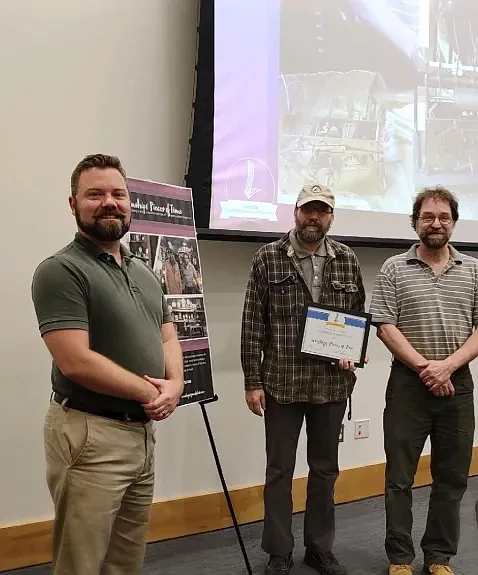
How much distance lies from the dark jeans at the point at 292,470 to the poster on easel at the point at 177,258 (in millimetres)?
336

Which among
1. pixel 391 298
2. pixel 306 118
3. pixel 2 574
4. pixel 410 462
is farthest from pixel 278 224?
pixel 2 574

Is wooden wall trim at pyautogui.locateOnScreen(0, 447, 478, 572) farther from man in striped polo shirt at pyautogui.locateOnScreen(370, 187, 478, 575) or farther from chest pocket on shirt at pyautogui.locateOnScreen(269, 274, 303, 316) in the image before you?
chest pocket on shirt at pyautogui.locateOnScreen(269, 274, 303, 316)

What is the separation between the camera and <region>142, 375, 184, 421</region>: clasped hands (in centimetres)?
172

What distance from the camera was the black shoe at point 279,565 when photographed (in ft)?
8.07

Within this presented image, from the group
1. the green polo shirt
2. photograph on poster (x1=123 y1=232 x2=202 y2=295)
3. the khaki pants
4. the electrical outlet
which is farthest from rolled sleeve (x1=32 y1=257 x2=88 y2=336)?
the electrical outlet

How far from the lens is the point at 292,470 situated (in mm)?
2508

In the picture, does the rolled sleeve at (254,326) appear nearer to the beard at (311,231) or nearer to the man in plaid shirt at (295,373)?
the man in plaid shirt at (295,373)

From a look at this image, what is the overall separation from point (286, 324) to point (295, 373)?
0.20 meters

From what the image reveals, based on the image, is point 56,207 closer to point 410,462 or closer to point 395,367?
point 395,367

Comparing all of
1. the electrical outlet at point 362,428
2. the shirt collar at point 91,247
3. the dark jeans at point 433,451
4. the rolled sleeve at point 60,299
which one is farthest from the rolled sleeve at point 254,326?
the electrical outlet at point 362,428

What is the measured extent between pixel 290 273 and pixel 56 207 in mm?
1008

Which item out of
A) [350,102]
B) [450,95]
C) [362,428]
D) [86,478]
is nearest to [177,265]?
[86,478]

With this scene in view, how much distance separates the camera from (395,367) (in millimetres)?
2508

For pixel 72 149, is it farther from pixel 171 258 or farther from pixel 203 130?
pixel 171 258
